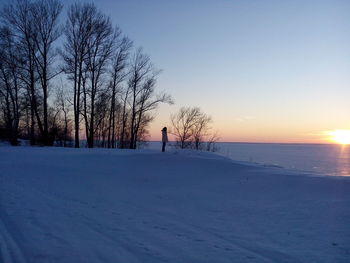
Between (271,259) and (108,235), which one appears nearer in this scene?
(271,259)

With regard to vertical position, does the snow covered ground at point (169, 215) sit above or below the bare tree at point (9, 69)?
below

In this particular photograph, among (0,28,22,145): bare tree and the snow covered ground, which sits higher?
(0,28,22,145): bare tree

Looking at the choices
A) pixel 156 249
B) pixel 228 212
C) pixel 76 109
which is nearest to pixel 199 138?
pixel 76 109

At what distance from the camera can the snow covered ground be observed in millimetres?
5723

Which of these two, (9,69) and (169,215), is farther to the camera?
(9,69)

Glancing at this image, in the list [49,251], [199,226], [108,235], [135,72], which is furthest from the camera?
[135,72]

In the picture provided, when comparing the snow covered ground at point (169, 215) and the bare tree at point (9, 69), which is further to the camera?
the bare tree at point (9, 69)

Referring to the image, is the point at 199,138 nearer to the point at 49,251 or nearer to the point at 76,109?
the point at 76,109

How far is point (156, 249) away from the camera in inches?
229

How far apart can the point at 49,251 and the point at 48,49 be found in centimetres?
2821

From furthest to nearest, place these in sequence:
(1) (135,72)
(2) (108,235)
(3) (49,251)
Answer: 1. (1) (135,72)
2. (2) (108,235)
3. (3) (49,251)

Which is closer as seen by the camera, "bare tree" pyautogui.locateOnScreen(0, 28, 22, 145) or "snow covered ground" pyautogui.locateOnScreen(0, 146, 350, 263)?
"snow covered ground" pyautogui.locateOnScreen(0, 146, 350, 263)

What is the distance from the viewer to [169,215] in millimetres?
8734

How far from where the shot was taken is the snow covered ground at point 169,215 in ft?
18.8
